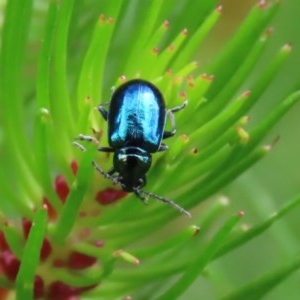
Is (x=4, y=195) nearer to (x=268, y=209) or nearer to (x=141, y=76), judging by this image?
(x=141, y=76)

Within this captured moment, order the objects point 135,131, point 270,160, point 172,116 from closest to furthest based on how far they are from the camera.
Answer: point 172,116 → point 135,131 → point 270,160

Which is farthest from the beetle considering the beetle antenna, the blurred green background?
the blurred green background

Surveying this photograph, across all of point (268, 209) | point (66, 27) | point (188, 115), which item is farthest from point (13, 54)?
point (268, 209)

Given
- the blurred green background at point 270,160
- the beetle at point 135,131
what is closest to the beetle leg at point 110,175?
the beetle at point 135,131

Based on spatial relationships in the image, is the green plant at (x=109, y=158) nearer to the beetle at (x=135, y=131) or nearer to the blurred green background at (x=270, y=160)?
the beetle at (x=135, y=131)

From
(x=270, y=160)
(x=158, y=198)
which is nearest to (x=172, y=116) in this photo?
(x=158, y=198)

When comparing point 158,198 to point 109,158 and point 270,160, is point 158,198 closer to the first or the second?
point 109,158

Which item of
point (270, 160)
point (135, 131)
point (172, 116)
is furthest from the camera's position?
point (270, 160)

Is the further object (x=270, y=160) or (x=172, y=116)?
(x=270, y=160)
